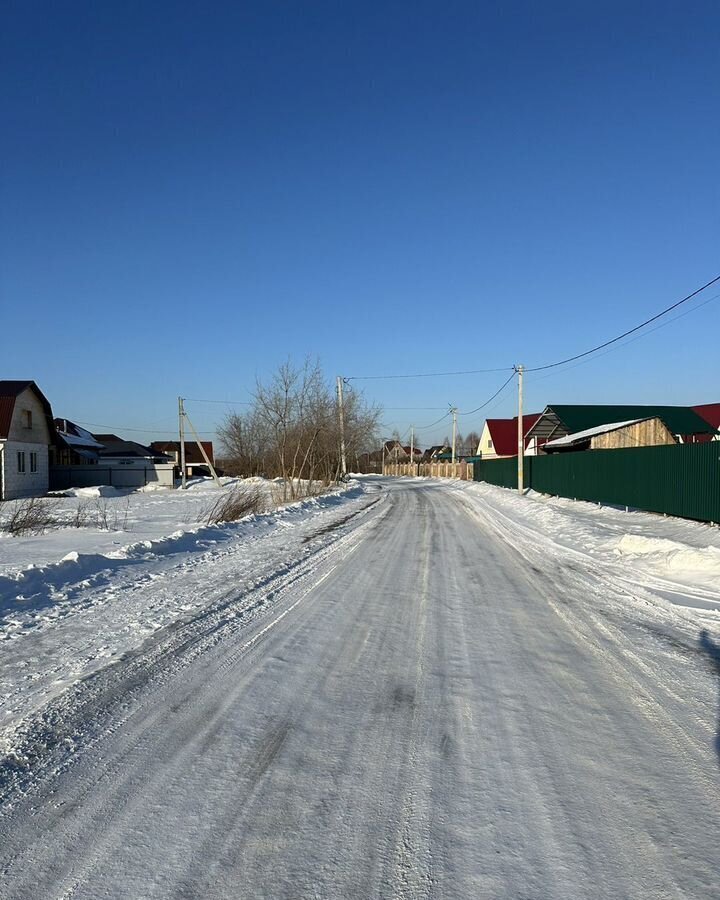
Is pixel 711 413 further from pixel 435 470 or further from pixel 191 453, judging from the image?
pixel 191 453

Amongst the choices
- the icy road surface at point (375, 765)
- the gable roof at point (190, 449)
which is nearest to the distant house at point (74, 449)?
the gable roof at point (190, 449)

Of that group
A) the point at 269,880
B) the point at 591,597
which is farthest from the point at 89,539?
the point at 269,880

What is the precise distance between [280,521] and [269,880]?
17.9m

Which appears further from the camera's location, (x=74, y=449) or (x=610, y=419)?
(x=74, y=449)

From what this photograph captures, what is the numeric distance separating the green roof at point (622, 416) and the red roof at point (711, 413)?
628 inches

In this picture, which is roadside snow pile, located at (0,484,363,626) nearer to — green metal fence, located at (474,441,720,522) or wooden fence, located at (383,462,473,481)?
green metal fence, located at (474,441,720,522)

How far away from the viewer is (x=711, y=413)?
60.4 metres

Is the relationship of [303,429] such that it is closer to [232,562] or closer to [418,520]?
[418,520]

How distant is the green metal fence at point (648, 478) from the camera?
16.0 meters

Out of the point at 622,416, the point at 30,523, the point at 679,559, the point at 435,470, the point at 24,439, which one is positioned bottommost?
the point at 679,559

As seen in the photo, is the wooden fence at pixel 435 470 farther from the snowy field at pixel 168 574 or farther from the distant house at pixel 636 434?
the snowy field at pixel 168 574

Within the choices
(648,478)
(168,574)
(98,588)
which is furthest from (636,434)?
(98,588)

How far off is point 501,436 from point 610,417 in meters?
27.9

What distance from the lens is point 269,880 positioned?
2881mm
